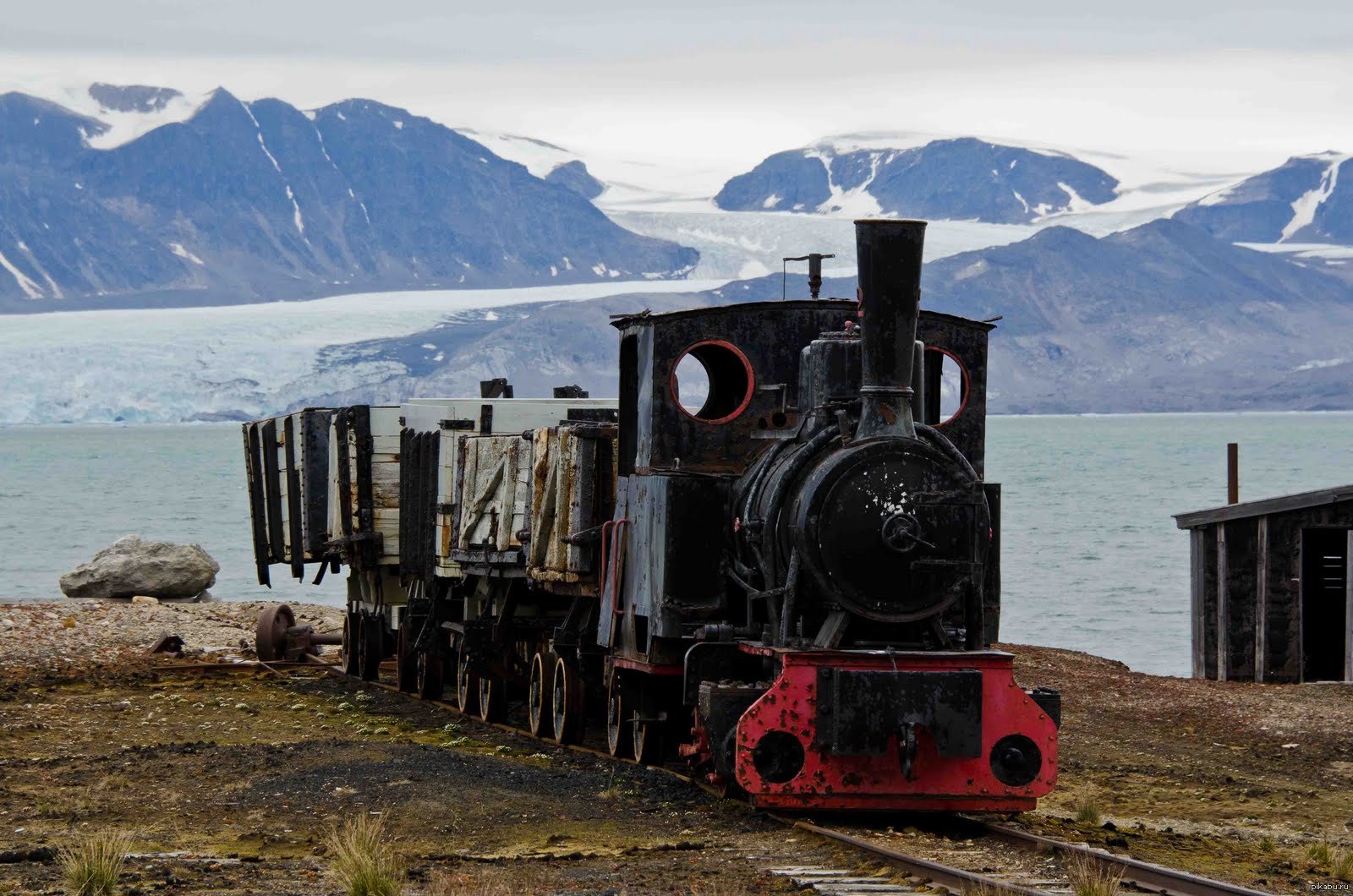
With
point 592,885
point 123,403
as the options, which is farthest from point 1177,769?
point 123,403

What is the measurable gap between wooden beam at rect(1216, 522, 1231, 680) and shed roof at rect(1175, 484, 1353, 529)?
9.5 inches

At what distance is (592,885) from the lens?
9367 millimetres

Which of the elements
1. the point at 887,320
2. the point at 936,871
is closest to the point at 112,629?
the point at 887,320

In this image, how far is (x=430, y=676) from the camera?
20.2 meters

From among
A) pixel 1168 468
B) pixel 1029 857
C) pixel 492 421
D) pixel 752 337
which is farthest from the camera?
pixel 1168 468

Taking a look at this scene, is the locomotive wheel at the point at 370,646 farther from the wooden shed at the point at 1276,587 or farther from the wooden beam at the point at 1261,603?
the wooden beam at the point at 1261,603

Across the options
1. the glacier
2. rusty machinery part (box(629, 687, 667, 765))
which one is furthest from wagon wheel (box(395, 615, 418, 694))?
the glacier

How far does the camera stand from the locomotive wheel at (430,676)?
65.6ft

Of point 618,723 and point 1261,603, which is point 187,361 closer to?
point 1261,603

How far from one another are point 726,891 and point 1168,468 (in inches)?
5188

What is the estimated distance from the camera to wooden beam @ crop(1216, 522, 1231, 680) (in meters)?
23.6

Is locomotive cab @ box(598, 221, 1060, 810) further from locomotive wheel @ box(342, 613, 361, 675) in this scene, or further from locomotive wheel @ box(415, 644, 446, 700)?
locomotive wheel @ box(342, 613, 361, 675)

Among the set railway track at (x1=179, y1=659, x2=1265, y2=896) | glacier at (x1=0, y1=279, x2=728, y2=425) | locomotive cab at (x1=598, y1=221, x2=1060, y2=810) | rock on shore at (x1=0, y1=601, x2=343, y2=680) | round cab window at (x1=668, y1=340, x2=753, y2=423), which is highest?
glacier at (x1=0, y1=279, x2=728, y2=425)

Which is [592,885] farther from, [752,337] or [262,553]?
[262,553]
